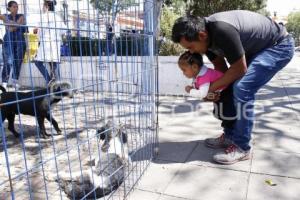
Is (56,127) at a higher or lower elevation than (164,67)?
lower

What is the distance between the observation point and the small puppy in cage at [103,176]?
93.3 inches

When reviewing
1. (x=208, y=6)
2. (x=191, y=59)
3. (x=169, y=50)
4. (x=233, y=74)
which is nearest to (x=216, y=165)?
(x=233, y=74)

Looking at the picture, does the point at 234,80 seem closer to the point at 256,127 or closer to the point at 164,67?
the point at 256,127

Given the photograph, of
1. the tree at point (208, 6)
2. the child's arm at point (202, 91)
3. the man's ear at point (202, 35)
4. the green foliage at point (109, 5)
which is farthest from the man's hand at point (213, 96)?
the tree at point (208, 6)

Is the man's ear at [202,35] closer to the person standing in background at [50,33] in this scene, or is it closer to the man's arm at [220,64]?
the man's arm at [220,64]

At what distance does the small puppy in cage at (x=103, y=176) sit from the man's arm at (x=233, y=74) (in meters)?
0.87

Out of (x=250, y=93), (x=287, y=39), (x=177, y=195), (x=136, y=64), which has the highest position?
(x=287, y=39)

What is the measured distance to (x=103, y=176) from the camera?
2471mm

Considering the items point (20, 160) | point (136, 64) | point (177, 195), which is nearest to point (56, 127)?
point (20, 160)

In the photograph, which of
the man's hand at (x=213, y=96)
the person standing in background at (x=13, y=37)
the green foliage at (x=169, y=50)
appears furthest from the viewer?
the green foliage at (x=169, y=50)

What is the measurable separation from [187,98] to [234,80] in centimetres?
309

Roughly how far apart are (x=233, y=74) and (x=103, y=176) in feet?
4.08

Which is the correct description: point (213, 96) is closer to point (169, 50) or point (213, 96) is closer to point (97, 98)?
point (97, 98)

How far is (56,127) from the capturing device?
13.0 ft
